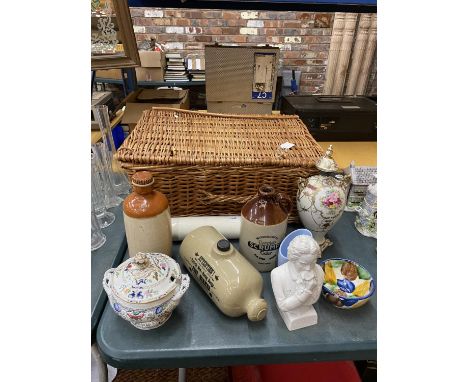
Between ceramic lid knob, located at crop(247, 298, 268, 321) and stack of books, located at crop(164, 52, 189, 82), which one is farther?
stack of books, located at crop(164, 52, 189, 82)

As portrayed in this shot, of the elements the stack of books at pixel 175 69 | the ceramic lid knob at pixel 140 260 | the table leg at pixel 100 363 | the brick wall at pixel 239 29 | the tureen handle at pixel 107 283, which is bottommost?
the table leg at pixel 100 363

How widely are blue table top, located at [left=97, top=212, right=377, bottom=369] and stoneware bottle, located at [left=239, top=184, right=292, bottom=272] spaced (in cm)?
11

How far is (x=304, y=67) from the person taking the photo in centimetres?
295

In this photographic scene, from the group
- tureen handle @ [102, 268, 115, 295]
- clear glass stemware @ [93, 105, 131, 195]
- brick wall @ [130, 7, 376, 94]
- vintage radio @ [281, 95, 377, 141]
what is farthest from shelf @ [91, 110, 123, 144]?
brick wall @ [130, 7, 376, 94]

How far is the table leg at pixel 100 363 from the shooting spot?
1.92 feet

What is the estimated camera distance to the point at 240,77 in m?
1.33

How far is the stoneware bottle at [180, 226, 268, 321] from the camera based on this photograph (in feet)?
1.93

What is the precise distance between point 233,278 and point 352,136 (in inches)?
53.1

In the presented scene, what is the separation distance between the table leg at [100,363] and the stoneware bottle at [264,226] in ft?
1.17

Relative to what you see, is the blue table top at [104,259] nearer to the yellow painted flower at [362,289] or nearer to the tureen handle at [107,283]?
the tureen handle at [107,283]

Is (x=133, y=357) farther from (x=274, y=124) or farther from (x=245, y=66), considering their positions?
(x=245, y=66)

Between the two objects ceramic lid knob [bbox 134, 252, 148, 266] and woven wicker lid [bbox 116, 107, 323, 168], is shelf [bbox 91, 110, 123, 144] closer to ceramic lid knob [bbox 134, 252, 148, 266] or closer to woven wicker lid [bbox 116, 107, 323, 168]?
woven wicker lid [bbox 116, 107, 323, 168]

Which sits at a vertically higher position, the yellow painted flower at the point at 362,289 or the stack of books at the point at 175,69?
the stack of books at the point at 175,69

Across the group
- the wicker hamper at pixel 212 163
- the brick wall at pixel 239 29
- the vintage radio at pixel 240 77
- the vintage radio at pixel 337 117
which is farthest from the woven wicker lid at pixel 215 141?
the brick wall at pixel 239 29
